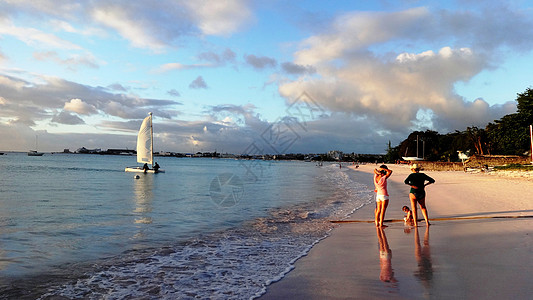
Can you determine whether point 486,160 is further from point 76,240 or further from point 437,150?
point 437,150

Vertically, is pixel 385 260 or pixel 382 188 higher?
pixel 382 188

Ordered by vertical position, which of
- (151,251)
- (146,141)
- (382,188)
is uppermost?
(146,141)

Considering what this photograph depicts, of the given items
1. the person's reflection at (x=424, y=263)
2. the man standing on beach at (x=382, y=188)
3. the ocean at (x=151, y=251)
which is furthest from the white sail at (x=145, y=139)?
the person's reflection at (x=424, y=263)

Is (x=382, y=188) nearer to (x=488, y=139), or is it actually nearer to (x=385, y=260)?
(x=385, y=260)

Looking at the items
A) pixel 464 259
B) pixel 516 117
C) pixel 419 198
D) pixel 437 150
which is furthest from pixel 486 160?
pixel 437 150

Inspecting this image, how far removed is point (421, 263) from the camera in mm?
7074

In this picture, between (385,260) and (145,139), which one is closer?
(385,260)

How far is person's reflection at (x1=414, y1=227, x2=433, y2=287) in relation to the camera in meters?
6.11

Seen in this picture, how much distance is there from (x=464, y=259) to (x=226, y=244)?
6.28 metres

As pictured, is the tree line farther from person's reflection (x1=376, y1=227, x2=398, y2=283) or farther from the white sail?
the white sail

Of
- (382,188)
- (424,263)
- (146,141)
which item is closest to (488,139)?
(146,141)

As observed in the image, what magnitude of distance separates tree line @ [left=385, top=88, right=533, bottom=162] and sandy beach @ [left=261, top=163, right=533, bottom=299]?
42891mm

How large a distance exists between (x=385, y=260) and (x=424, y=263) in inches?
30.1

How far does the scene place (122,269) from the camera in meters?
7.91
